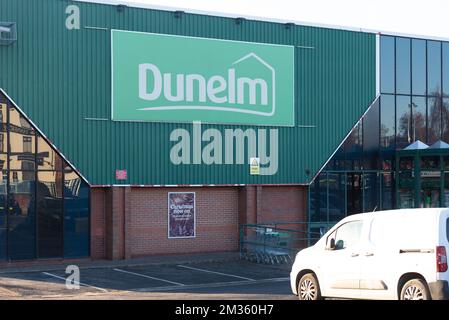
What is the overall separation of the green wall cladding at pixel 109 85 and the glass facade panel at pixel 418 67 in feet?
6.69

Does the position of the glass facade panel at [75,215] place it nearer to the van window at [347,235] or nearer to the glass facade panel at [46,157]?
the glass facade panel at [46,157]

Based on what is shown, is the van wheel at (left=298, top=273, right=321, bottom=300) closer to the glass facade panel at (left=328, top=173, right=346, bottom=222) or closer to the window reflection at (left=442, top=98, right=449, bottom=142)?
the glass facade panel at (left=328, top=173, right=346, bottom=222)

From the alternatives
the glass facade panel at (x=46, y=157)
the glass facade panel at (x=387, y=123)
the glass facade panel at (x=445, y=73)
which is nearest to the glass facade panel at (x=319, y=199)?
the glass facade panel at (x=387, y=123)

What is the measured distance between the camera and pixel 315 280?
15.0 m

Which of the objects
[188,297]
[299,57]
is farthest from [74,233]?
[299,57]

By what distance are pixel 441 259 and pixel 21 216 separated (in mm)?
15010

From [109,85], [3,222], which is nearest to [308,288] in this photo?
[3,222]

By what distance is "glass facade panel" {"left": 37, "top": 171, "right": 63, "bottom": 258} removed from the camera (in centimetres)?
2441

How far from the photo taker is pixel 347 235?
575 inches

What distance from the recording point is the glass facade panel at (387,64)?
102 ft

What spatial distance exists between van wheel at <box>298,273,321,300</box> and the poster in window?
1181cm

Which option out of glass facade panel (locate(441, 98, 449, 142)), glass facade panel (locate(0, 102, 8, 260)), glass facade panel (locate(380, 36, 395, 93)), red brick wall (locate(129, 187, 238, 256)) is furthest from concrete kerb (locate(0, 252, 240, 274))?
glass facade panel (locate(441, 98, 449, 142))

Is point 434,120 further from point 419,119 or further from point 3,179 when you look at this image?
point 3,179

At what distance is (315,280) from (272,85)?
14371 millimetres
